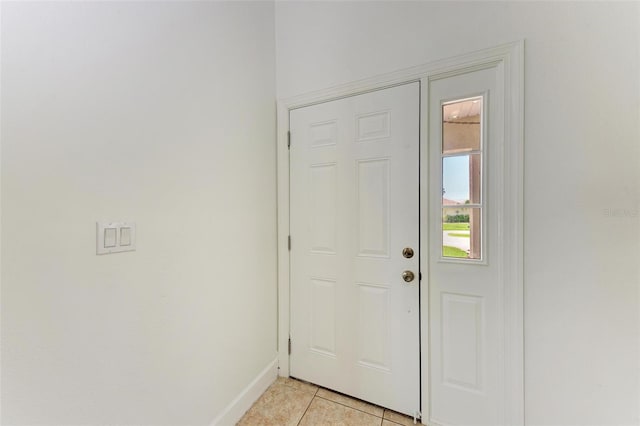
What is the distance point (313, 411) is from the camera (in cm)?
155

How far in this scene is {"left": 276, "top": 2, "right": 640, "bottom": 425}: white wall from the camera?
1063 millimetres

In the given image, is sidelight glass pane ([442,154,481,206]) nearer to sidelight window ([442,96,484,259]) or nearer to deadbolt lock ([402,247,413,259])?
sidelight window ([442,96,484,259])

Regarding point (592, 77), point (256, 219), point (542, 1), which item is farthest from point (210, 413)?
point (542, 1)

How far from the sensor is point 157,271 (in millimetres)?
1083

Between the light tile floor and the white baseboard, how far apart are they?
3cm

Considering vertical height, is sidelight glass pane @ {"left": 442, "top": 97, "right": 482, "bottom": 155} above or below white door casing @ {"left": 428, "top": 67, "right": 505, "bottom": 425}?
above

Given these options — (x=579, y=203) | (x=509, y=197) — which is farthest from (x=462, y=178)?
(x=579, y=203)

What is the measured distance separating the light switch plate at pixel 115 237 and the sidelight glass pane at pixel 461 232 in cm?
152

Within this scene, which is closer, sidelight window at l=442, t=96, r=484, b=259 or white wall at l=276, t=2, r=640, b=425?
white wall at l=276, t=2, r=640, b=425

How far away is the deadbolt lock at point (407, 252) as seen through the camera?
1.47 metres

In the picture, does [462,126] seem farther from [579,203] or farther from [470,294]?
[470,294]

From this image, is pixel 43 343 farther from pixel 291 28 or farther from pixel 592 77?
pixel 592 77

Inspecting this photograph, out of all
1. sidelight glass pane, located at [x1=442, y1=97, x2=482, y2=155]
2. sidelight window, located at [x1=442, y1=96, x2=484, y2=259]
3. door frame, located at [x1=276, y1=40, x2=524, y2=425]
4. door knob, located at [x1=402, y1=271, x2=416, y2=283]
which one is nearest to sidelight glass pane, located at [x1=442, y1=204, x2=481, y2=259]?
sidelight window, located at [x1=442, y1=96, x2=484, y2=259]

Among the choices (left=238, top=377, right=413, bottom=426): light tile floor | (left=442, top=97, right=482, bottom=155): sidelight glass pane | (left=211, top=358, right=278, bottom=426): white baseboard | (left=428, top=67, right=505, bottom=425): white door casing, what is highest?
(left=442, top=97, right=482, bottom=155): sidelight glass pane
